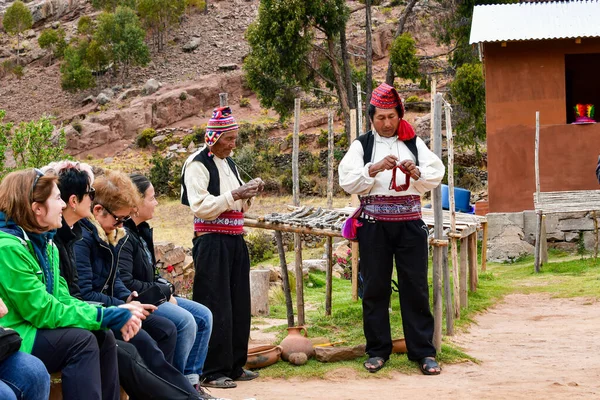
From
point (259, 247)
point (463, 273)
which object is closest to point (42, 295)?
point (463, 273)

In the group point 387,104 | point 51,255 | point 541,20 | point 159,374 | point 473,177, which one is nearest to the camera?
point 51,255

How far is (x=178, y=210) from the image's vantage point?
28156 mm

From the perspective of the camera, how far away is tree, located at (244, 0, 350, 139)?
2092 cm

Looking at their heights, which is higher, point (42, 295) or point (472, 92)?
point (472, 92)

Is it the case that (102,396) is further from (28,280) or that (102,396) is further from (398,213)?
(398,213)

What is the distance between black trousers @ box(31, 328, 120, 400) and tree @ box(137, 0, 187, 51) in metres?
50.9

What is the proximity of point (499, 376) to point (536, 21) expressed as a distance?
1163 cm

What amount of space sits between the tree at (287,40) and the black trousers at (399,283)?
15.1m

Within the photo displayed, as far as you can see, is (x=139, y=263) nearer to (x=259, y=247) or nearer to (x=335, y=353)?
(x=335, y=353)

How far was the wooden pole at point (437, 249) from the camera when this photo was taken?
6.53m

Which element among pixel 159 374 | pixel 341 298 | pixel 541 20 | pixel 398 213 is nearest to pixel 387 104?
pixel 398 213

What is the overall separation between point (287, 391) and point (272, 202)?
22486 mm

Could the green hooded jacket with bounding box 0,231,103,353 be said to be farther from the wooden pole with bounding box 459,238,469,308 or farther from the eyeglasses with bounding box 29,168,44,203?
the wooden pole with bounding box 459,238,469,308

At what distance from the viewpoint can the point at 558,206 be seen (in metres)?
12.8
